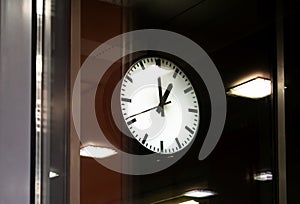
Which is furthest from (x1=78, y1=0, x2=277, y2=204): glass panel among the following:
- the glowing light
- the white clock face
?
the glowing light

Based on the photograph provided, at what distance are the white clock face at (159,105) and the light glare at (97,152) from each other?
0.12 meters

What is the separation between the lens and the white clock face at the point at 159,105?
1.45 meters

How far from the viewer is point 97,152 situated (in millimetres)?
1291

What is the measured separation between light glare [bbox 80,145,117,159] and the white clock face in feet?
0.40

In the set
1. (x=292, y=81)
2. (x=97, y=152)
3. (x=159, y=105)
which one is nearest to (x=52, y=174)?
(x=97, y=152)

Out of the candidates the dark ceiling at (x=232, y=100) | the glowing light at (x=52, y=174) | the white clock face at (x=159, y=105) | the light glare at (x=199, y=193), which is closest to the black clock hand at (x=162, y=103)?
the white clock face at (x=159, y=105)

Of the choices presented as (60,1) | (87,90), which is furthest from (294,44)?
(60,1)

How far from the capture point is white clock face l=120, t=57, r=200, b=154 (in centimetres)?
145

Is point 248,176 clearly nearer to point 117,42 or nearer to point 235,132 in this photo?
point 235,132

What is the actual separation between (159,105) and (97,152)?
0.99 feet

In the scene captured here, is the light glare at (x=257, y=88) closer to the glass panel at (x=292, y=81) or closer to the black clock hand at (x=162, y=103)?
the glass panel at (x=292, y=81)

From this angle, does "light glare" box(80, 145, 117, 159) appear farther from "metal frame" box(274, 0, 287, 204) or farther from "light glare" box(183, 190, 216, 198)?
"metal frame" box(274, 0, 287, 204)

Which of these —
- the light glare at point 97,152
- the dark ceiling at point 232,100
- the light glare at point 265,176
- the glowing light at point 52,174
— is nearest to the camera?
the glowing light at point 52,174

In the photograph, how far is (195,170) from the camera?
5.71ft
